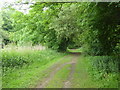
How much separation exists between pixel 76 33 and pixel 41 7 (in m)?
13.8

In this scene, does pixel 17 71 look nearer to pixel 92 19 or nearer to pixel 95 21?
pixel 92 19

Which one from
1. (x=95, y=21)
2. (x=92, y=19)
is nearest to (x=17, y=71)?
(x=92, y=19)

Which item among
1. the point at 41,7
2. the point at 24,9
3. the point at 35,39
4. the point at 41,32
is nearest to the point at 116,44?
the point at 41,7

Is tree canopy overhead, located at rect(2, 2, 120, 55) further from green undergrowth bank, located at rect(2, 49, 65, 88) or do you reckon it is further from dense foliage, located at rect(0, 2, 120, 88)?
green undergrowth bank, located at rect(2, 49, 65, 88)

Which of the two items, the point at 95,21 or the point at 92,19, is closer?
the point at 92,19

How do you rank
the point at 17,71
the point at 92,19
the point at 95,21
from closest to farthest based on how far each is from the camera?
the point at 17,71 < the point at 92,19 < the point at 95,21

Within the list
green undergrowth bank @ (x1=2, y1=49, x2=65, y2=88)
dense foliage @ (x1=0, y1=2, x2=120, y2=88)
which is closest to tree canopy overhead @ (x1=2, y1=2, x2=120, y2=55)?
dense foliage @ (x1=0, y1=2, x2=120, y2=88)

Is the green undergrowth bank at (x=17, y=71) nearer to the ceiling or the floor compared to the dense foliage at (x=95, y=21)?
nearer to the floor

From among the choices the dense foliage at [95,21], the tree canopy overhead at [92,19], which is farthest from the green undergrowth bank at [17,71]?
the tree canopy overhead at [92,19]

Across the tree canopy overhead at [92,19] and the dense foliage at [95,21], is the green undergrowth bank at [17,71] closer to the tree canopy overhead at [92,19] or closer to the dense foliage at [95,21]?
the dense foliage at [95,21]

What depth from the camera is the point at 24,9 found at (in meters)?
7.32

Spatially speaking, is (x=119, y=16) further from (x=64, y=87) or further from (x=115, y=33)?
(x=64, y=87)

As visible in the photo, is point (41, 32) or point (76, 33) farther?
point (41, 32)

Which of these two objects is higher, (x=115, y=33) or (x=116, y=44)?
(x=115, y=33)
